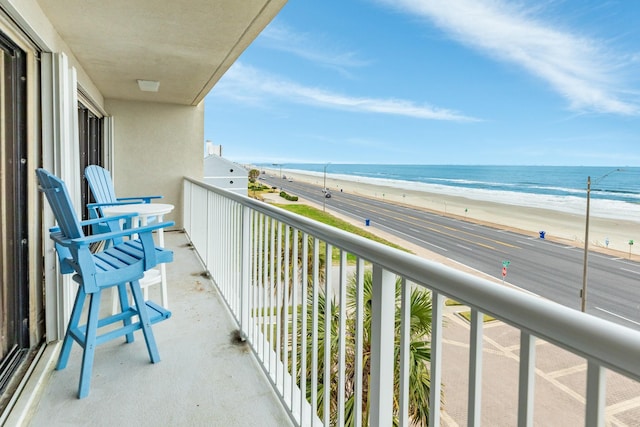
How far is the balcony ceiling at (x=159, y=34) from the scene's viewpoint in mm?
2508

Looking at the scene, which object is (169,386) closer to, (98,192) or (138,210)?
(138,210)

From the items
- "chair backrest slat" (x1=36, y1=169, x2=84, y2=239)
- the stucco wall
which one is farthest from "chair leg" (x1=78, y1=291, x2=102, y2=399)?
the stucco wall

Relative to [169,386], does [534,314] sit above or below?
above

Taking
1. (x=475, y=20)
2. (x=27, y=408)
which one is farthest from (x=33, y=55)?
(x=475, y=20)

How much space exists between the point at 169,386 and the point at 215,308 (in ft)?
3.49

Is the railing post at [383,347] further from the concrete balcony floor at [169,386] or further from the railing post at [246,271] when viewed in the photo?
the railing post at [246,271]

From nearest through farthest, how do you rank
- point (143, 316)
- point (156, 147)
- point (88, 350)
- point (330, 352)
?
1. point (330, 352)
2. point (88, 350)
3. point (143, 316)
4. point (156, 147)

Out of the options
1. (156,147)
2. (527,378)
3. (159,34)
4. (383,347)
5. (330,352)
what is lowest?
(330,352)

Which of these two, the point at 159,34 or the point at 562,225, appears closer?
the point at 562,225

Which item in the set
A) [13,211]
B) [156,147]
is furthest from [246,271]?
[156,147]

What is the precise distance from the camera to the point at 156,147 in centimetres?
611

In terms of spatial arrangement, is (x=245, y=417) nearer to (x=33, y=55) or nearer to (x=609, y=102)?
(x=33, y=55)

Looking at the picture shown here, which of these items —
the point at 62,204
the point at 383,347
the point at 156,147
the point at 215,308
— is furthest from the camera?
the point at 156,147

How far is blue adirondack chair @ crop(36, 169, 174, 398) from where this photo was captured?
172 centimetres
